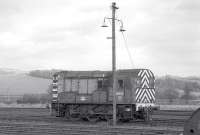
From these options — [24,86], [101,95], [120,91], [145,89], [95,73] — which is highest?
[24,86]

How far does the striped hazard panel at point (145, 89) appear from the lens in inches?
1135

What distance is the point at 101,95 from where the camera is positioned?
Answer: 95.7ft

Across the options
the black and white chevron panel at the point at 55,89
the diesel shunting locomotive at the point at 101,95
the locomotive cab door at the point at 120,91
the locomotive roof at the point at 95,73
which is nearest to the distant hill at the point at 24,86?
the black and white chevron panel at the point at 55,89

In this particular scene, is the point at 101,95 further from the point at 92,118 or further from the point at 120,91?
the point at 92,118

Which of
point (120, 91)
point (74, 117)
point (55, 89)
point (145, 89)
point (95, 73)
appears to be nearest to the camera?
point (120, 91)

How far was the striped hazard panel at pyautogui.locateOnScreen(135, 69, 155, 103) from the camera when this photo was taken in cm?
2883

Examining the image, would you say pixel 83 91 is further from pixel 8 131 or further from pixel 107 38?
pixel 8 131

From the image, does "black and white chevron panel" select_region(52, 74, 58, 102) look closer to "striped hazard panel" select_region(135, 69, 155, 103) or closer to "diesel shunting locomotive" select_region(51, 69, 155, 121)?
"diesel shunting locomotive" select_region(51, 69, 155, 121)

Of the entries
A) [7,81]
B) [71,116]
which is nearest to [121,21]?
[71,116]

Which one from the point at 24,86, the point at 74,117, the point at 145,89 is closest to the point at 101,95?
the point at 74,117

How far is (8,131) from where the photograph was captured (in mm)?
21531

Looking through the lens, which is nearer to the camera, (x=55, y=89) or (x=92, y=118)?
(x=92, y=118)

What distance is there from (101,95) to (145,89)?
299cm

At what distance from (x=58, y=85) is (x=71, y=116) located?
8.13ft
